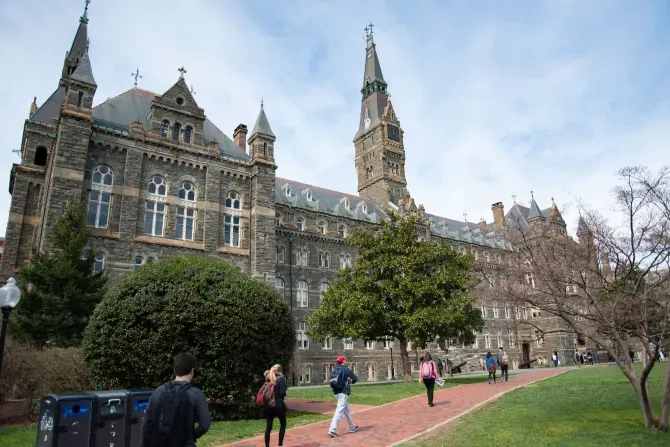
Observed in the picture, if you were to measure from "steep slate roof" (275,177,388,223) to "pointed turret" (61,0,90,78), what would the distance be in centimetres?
2052

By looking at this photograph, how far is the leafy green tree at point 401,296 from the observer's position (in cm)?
2789

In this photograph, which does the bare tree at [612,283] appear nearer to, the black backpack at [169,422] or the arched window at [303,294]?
the black backpack at [169,422]

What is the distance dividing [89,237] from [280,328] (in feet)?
53.0

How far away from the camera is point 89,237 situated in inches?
1053

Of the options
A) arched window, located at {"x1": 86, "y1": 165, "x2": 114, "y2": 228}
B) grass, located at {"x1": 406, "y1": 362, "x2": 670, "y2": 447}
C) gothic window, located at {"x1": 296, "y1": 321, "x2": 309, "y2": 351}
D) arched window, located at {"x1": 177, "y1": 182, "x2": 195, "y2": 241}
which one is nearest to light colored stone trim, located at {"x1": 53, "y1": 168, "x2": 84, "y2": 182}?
arched window, located at {"x1": 86, "y1": 165, "x2": 114, "y2": 228}

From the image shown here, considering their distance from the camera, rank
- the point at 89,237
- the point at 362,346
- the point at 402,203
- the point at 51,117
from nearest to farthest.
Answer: the point at 89,237
the point at 51,117
the point at 362,346
the point at 402,203

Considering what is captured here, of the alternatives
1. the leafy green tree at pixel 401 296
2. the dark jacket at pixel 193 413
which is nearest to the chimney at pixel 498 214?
the leafy green tree at pixel 401 296

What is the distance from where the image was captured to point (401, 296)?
94.0 feet

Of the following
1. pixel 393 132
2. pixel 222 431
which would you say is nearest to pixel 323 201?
pixel 393 132

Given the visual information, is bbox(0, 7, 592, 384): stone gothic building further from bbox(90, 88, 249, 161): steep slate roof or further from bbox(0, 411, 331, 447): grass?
bbox(0, 411, 331, 447): grass

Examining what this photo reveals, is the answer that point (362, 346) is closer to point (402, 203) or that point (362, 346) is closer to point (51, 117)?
point (402, 203)

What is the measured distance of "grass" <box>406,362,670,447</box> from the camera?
10.4m

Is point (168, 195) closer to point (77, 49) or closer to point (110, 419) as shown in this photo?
point (77, 49)

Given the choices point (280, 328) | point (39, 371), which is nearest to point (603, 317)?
point (280, 328)
